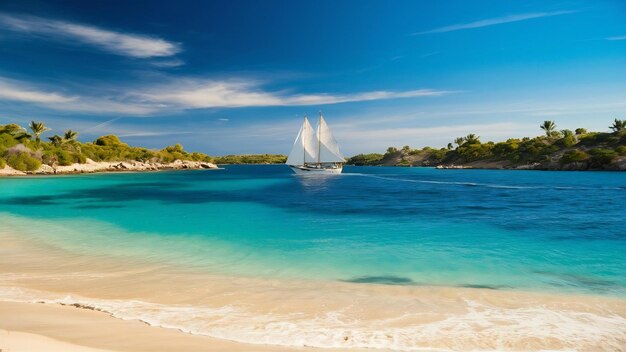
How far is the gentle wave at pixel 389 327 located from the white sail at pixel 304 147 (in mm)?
81491

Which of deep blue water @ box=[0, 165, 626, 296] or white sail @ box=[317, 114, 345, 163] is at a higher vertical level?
white sail @ box=[317, 114, 345, 163]

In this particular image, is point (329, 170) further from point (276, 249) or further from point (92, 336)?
point (92, 336)

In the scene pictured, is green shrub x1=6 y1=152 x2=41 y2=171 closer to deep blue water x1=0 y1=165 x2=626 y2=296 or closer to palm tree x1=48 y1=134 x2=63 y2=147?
palm tree x1=48 y1=134 x2=63 y2=147

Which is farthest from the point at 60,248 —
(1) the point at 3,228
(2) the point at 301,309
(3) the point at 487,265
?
(3) the point at 487,265

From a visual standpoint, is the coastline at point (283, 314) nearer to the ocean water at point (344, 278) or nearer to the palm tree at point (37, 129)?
the ocean water at point (344, 278)

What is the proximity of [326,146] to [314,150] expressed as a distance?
3481 millimetres

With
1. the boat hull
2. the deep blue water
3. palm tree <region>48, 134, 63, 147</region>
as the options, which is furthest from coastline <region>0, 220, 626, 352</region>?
palm tree <region>48, 134, 63, 147</region>

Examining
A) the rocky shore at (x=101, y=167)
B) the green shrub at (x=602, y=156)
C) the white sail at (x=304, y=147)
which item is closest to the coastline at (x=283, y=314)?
the white sail at (x=304, y=147)

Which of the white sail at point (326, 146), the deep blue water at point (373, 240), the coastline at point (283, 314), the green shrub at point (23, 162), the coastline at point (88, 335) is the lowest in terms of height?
the deep blue water at point (373, 240)

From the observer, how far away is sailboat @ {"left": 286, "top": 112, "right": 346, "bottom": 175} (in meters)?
88.3

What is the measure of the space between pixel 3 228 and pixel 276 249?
55.3ft

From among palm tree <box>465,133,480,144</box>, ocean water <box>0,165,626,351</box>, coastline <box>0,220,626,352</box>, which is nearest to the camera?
coastline <box>0,220,626,352</box>

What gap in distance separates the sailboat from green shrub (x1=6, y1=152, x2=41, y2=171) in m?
61.4

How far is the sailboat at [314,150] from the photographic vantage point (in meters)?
88.3
